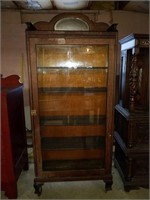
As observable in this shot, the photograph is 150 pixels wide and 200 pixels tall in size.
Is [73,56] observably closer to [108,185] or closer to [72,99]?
[72,99]

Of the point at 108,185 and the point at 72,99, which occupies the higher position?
the point at 72,99

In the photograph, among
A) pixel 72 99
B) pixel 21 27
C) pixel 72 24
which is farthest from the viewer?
pixel 21 27

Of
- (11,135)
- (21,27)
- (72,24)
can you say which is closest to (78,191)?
(11,135)

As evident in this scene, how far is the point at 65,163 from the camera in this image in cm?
208

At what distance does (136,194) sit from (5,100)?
1721mm

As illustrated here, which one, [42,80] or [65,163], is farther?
[65,163]

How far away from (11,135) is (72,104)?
0.71m

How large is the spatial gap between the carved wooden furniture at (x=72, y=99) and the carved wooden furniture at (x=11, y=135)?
0.77 feet

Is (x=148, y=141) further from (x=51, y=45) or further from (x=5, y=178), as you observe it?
(x=5, y=178)

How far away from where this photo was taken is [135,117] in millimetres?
1869

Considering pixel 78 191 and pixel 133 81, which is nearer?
pixel 133 81

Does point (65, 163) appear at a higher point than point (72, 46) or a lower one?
lower

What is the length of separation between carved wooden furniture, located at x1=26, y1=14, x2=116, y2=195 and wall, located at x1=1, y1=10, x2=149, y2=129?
1235 millimetres

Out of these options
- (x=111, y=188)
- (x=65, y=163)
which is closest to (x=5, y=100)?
(x=65, y=163)
